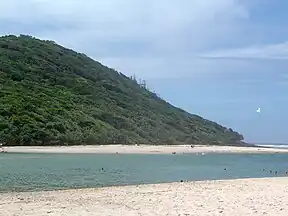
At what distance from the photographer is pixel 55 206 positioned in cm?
1566

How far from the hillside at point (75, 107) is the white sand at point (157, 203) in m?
50.3

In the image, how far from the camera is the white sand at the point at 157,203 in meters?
14.3

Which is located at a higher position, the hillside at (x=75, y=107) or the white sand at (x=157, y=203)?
the hillside at (x=75, y=107)

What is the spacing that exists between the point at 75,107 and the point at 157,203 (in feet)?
242

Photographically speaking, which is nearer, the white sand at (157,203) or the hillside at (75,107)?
the white sand at (157,203)

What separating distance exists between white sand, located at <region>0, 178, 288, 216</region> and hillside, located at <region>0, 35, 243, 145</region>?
50268 mm

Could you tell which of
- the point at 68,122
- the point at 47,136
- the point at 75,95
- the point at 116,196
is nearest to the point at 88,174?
the point at 116,196

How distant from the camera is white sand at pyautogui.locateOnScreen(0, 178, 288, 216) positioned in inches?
563

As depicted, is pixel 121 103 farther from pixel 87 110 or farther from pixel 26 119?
pixel 26 119

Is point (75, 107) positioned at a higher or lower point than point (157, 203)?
higher

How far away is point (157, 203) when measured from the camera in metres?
16.2

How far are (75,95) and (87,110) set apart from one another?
9165 millimetres

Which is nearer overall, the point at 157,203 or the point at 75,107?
the point at 157,203

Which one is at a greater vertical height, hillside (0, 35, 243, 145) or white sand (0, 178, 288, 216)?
hillside (0, 35, 243, 145)
